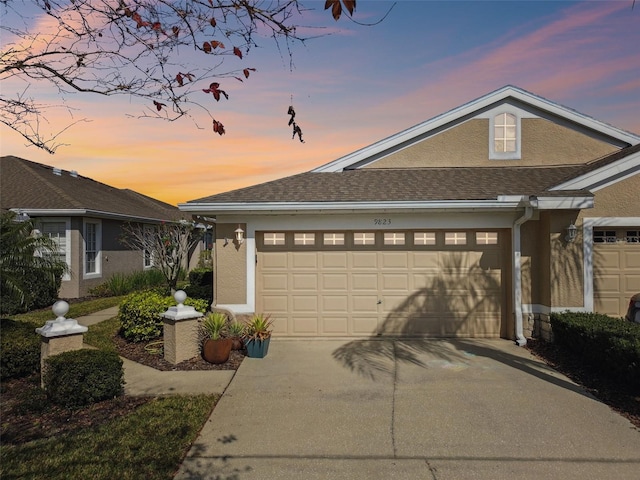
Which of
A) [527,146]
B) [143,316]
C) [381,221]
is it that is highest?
[527,146]

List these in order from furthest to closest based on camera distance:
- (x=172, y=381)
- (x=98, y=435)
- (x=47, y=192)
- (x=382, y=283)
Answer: (x=47, y=192), (x=382, y=283), (x=172, y=381), (x=98, y=435)

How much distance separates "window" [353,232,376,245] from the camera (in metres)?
9.40

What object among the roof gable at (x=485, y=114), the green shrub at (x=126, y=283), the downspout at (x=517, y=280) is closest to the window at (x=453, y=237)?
the downspout at (x=517, y=280)

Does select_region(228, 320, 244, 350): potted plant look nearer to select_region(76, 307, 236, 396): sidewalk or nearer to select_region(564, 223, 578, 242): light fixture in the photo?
select_region(76, 307, 236, 396): sidewalk

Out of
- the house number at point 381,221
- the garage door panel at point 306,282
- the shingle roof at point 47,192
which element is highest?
the shingle roof at point 47,192

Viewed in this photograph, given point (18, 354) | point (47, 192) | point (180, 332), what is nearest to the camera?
point (18, 354)

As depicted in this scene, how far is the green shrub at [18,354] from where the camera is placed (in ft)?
22.3

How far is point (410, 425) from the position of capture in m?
5.19

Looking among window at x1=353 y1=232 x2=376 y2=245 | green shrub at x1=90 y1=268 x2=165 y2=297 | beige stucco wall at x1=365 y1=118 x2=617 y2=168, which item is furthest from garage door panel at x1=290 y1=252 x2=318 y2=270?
green shrub at x1=90 y1=268 x2=165 y2=297

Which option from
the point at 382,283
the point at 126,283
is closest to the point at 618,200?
the point at 382,283

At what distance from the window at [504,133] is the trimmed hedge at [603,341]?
4989 millimetres

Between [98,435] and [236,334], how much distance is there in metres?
3.73

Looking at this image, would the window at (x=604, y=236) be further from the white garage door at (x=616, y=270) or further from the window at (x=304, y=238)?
the window at (x=304, y=238)

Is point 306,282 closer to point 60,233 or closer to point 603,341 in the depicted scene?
point 603,341
